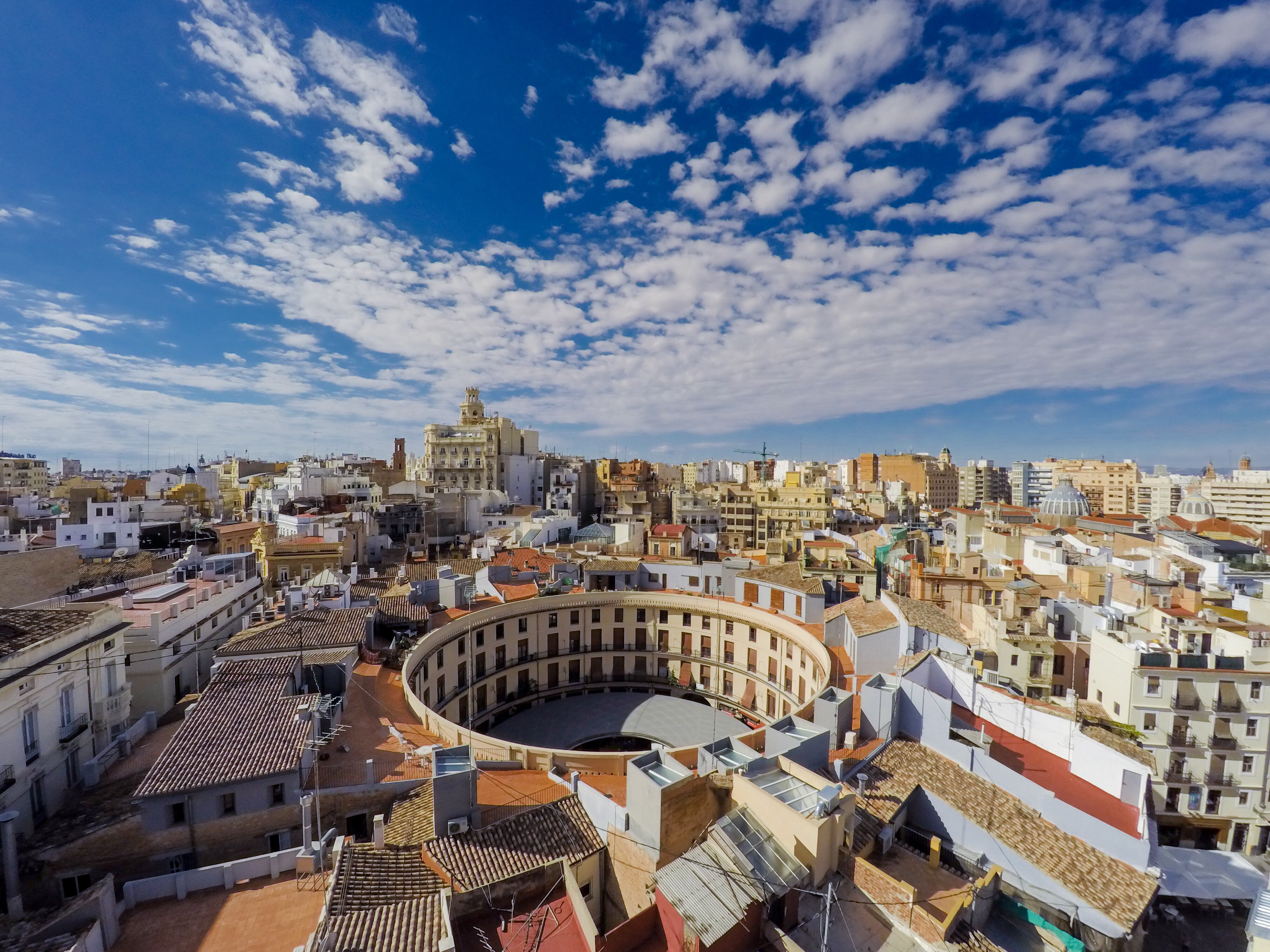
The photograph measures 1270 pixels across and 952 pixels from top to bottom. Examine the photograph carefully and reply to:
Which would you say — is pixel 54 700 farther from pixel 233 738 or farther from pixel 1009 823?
pixel 1009 823

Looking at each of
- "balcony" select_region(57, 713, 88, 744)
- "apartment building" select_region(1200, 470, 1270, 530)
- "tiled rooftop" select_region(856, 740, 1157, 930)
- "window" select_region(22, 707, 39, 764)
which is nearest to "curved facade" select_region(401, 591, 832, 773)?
"tiled rooftop" select_region(856, 740, 1157, 930)

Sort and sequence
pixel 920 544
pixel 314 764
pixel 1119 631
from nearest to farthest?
pixel 314 764
pixel 1119 631
pixel 920 544

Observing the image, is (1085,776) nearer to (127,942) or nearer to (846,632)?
(846,632)

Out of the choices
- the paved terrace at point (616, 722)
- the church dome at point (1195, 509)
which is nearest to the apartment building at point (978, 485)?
the church dome at point (1195, 509)

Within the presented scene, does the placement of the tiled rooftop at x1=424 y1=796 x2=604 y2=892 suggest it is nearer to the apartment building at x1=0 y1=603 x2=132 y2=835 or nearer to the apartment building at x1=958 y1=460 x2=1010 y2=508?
the apartment building at x1=0 y1=603 x2=132 y2=835

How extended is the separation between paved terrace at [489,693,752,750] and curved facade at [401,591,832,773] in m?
0.99

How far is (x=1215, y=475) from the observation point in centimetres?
14650

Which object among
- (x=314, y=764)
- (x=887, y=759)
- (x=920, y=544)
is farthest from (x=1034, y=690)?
(x=314, y=764)

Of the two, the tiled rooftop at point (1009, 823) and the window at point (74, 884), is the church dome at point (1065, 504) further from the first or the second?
the window at point (74, 884)

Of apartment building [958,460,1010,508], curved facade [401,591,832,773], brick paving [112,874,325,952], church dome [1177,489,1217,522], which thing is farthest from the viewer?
apartment building [958,460,1010,508]

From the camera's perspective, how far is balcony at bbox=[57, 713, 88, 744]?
61.1 feet

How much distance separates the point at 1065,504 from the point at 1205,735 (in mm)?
61934

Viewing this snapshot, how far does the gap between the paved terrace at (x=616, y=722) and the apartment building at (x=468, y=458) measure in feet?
176

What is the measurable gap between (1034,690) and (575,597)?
28233 millimetres
